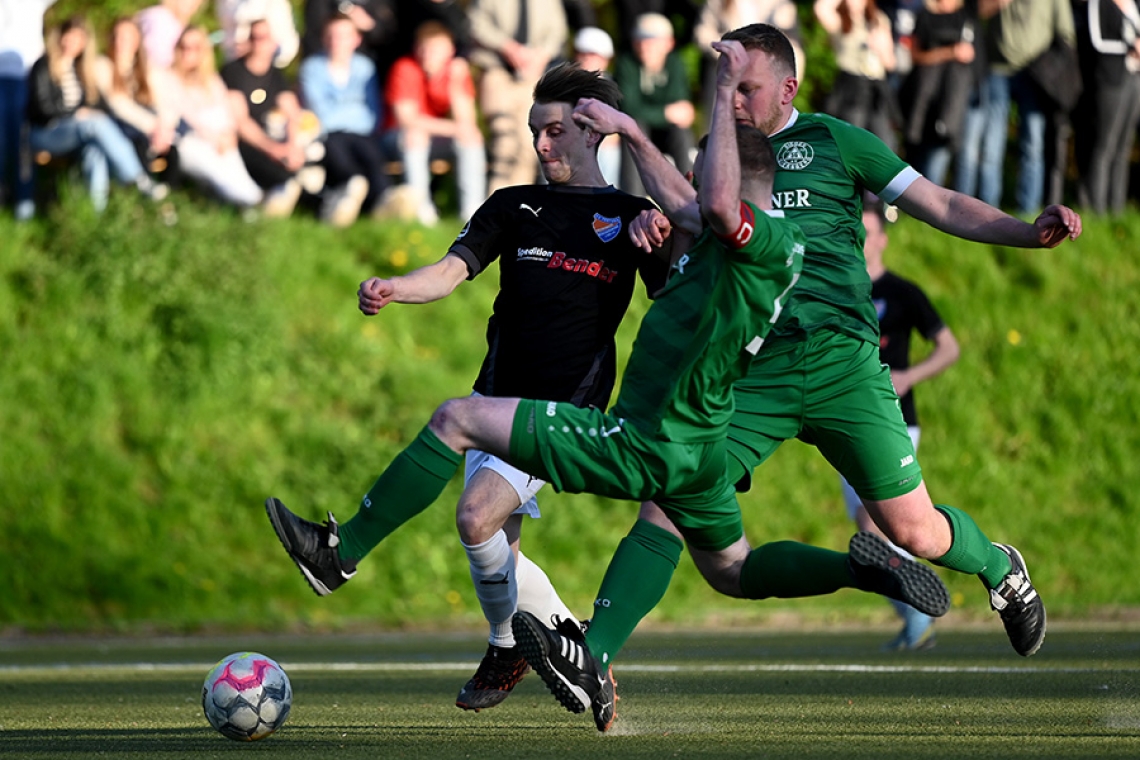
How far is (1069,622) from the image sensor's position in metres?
13.6

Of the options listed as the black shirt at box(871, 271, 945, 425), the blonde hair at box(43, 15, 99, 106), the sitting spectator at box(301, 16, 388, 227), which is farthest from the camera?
the sitting spectator at box(301, 16, 388, 227)

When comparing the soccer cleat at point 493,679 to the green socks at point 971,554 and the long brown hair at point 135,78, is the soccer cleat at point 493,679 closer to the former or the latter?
the green socks at point 971,554

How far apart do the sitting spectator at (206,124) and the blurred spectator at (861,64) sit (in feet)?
16.9

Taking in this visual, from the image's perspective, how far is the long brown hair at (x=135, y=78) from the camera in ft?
46.4

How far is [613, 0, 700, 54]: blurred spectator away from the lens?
15.1 m

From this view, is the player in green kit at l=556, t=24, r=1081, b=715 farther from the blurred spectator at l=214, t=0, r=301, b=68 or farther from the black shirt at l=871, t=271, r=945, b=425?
the blurred spectator at l=214, t=0, r=301, b=68

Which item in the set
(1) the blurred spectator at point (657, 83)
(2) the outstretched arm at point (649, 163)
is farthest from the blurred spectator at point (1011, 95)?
Result: (2) the outstretched arm at point (649, 163)

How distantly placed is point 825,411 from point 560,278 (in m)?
1.07

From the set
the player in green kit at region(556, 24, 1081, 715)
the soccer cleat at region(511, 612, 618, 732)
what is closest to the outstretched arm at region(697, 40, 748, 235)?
the player in green kit at region(556, 24, 1081, 715)

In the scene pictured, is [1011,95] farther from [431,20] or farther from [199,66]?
[199,66]

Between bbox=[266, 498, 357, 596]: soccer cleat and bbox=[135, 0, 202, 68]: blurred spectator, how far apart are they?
9.37 metres

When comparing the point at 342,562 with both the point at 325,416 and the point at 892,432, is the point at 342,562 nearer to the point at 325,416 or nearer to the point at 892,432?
the point at 892,432

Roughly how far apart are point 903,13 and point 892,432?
10.6 m

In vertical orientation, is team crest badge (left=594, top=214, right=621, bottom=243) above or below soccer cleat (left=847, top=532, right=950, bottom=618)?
above
